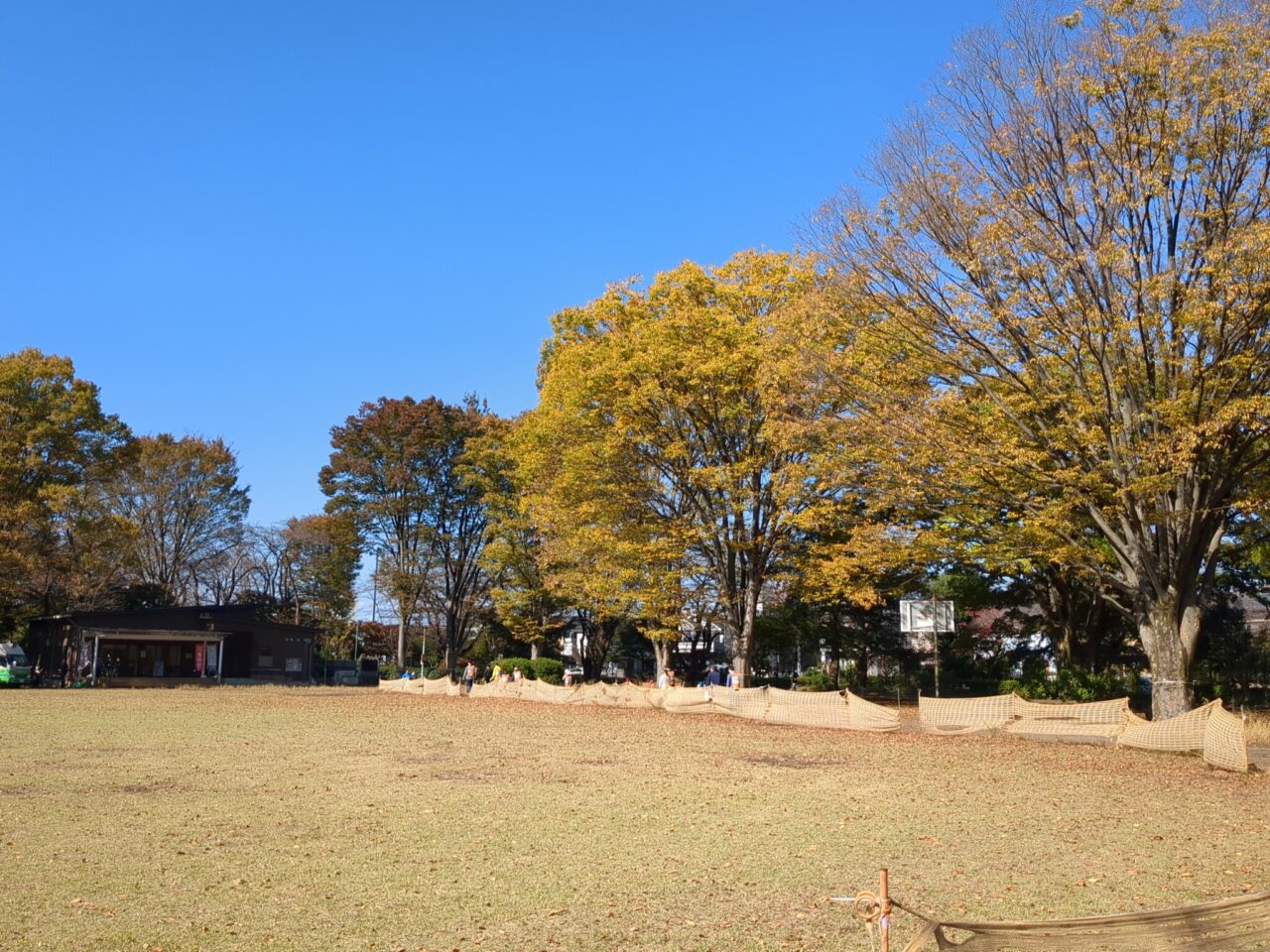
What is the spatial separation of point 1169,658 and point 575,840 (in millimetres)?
14617

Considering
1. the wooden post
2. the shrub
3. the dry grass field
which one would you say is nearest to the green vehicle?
the dry grass field

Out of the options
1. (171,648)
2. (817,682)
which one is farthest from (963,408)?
(171,648)

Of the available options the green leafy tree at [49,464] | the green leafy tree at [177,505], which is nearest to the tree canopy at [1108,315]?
the green leafy tree at [49,464]

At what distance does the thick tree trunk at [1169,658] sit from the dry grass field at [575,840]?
2.32 m

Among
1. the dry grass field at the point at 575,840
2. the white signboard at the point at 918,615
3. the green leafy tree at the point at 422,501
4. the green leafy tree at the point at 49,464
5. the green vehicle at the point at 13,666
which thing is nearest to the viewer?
the dry grass field at the point at 575,840

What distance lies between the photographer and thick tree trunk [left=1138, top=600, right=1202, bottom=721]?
20703mm

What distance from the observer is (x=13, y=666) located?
1794 inches

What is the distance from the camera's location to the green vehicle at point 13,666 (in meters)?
44.6

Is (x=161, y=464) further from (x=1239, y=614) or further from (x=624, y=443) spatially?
(x=1239, y=614)

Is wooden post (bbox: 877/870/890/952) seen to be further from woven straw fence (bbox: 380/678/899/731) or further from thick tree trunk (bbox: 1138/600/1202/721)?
woven straw fence (bbox: 380/678/899/731)

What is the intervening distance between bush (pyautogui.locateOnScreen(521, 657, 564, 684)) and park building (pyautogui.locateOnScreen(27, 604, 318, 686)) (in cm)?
1513

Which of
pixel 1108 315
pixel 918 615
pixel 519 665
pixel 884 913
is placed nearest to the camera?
pixel 884 913

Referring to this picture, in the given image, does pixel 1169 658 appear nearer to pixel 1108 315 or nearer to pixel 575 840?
pixel 1108 315

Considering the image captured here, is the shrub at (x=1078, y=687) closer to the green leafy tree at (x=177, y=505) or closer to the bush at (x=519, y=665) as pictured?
the bush at (x=519, y=665)
